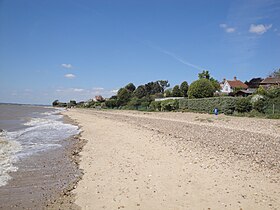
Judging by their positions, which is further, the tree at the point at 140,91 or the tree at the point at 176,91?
the tree at the point at 140,91

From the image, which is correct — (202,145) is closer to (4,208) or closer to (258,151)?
(258,151)

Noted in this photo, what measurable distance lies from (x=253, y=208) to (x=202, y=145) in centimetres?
590

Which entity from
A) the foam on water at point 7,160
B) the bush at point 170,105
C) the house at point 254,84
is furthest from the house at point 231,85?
the foam on water at point 7,160

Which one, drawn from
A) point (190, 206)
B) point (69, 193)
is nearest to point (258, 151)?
point (190, 206)

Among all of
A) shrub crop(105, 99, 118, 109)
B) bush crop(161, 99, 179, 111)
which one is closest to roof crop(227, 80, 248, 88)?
bush crop(161, 99, 179, 111)

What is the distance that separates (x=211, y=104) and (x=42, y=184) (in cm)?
2669

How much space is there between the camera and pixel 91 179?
6.04 m

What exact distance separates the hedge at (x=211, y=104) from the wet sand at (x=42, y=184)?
2140 centimetres

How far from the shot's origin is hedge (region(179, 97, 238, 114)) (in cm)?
2599

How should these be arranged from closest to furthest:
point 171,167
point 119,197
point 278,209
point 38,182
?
1. point 278,209
2. point 119,197
3. point 38,182
4. point 171,167

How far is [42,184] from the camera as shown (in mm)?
5852

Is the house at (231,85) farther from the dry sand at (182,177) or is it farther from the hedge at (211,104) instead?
the dry sand at (182,177)

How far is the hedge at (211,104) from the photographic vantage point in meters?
26.0

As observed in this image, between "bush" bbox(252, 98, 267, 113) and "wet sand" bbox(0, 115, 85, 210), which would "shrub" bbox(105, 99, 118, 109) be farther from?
"wet sand" bbox(0, 115, 85, 210)
